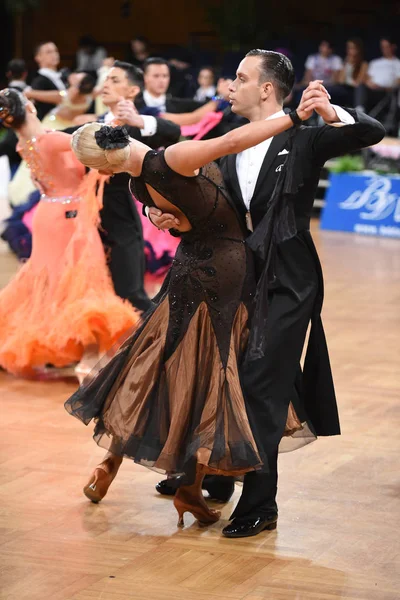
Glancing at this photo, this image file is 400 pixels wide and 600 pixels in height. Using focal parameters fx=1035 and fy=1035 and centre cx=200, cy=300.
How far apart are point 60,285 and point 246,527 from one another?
2121 mm

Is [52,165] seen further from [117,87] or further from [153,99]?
[153,99]

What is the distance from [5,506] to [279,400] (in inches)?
39.1

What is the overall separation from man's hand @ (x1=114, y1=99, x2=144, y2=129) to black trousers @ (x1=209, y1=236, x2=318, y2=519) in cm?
176

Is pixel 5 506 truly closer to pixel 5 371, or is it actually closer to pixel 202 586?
pixel 202 586

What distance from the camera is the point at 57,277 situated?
508 cm

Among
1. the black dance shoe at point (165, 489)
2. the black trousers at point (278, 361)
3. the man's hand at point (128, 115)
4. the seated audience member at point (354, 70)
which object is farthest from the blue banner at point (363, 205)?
the black trousers at point (278, 361)

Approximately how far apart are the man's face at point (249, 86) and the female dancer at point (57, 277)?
5.86ft

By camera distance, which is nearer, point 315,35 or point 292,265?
point 292,265

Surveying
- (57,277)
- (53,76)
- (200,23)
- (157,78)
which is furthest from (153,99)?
(200,23)

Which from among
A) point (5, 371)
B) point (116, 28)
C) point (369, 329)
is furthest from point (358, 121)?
point (116, 28)

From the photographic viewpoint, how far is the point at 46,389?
5.00 metres

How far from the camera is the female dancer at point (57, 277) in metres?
4.93

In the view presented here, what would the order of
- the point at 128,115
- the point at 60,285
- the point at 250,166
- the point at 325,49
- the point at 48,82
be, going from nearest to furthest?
the point at 250,166
the point at 128,115
the point at 60,285
the point at 48,82
the point at 325,49

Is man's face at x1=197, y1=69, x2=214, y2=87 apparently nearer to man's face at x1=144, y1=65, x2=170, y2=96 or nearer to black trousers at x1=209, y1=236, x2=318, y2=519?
man's face at x1=144, y1=65, x2=170, y2=96
